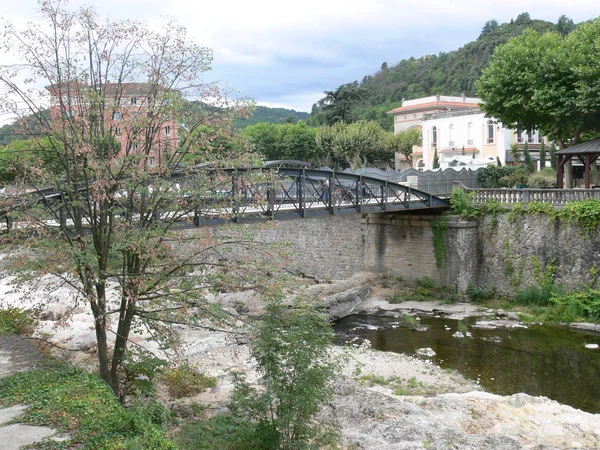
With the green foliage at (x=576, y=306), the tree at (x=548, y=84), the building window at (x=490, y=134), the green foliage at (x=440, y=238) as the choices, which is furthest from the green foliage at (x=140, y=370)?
the building window at (x=490, y=134)

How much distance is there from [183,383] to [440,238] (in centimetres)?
1547

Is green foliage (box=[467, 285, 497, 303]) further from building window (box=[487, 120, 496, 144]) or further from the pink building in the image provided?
building window (box=[487, 120, 496, 144])

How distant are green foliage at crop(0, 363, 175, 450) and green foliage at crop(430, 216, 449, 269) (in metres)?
17.7

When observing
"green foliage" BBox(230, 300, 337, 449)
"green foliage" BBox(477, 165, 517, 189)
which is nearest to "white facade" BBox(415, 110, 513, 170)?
"green foliage" BBox(477, 165, 517, 189)

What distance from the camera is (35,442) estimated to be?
24.0ft

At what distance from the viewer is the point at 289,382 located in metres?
9.12

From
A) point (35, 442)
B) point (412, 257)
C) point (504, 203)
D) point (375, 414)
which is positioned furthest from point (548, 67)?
point (35, 442)

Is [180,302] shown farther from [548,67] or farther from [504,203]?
[548,67]

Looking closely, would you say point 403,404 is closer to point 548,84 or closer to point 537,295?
point 537,295

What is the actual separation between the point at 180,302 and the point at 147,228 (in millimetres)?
1365

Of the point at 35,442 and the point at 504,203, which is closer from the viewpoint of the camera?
the point at 35,442

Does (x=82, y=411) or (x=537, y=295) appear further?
(x=537, y=295)

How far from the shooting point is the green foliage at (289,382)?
891 cm

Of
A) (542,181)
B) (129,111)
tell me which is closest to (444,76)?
(542,181)
